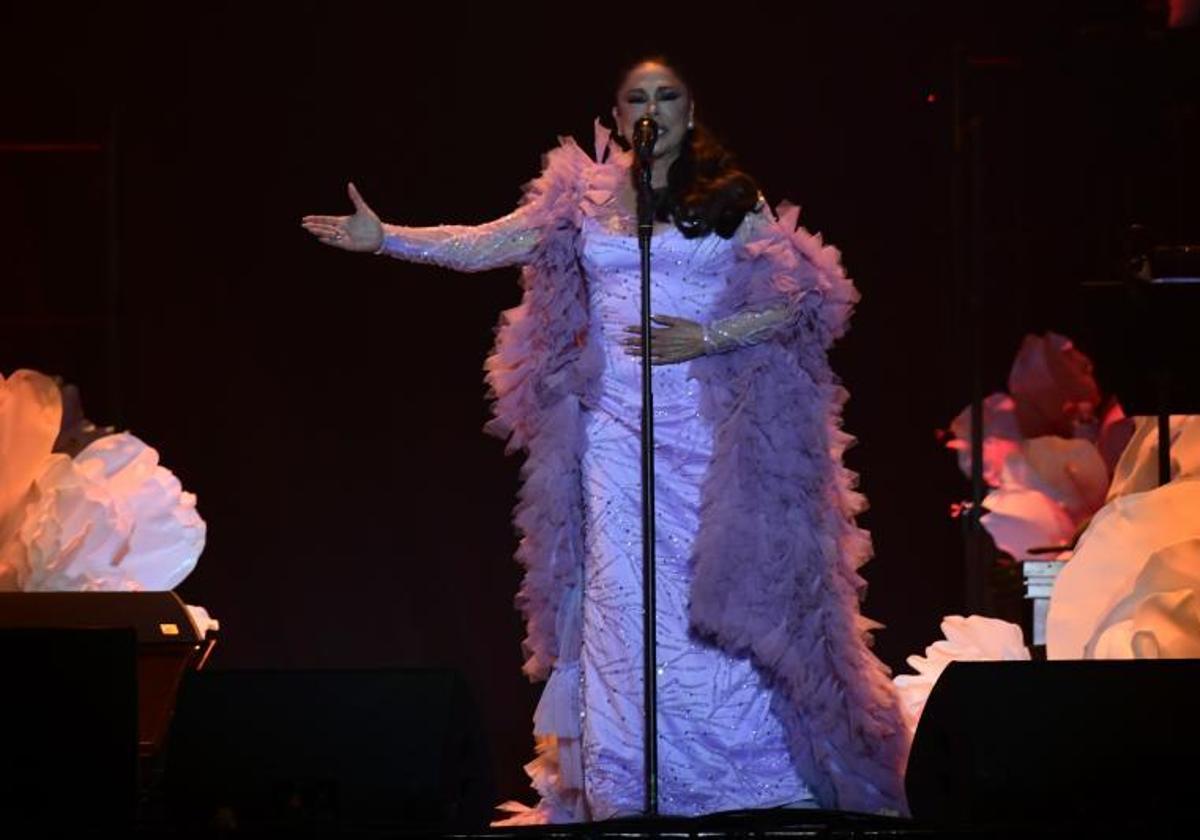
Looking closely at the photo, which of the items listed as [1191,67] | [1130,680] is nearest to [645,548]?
[1130,680]

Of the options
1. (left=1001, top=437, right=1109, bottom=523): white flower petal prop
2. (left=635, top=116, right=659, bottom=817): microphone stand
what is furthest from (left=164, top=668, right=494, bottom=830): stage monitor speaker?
(left=1001, top=437, right=1109, bottom=523): white flower petal prop

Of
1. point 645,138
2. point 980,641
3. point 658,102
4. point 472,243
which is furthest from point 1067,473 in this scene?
point 980,641

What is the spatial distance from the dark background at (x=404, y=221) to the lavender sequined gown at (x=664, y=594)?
175cm

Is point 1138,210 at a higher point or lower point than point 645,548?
higher

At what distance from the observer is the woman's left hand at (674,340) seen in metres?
3.78

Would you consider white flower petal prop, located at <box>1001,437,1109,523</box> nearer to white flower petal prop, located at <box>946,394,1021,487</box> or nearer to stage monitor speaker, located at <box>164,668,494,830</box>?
white flower petal prop, located at <box>946,394,1021,487</box>

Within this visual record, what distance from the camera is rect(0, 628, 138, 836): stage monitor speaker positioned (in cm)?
230

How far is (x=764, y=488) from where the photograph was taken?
383 cm

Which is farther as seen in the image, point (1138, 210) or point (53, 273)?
point (53, 273)

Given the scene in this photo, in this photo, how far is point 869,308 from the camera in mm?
5785

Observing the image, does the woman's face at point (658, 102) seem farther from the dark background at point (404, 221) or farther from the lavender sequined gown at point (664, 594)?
the dark background at point (404, 221)

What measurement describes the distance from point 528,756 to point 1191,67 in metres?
2.52

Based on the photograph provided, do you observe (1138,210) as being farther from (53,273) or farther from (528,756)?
(53,273)

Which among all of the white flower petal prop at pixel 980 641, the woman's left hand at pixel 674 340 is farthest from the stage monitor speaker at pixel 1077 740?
the woman's left hand at pixel 674 340
